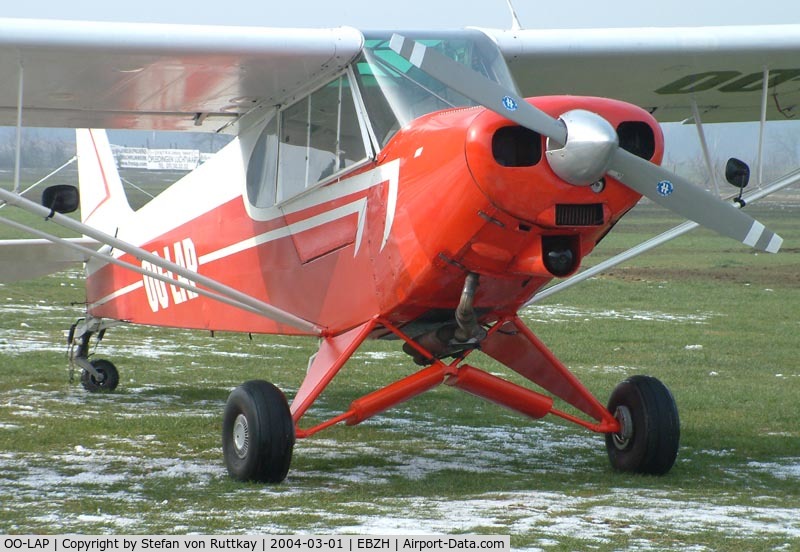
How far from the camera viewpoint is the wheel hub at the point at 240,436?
6.59 metres

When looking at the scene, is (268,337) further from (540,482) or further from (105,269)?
(540,482)

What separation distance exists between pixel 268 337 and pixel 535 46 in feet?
30.4

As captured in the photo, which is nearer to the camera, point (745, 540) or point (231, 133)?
point (745, 540)

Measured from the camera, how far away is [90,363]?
11.2 meters

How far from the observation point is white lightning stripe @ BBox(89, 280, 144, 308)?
10.6 m

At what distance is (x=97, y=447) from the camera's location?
788 centimetres

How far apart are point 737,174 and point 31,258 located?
660 centimetres

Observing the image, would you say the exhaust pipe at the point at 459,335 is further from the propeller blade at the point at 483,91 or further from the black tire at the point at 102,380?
the black tire at the point at 102,380

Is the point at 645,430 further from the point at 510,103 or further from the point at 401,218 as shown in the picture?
the point at 510,103

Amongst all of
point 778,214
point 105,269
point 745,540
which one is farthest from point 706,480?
point 778,214

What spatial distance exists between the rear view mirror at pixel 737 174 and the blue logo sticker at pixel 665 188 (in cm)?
129

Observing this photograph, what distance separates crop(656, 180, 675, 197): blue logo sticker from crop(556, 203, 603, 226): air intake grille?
322mm

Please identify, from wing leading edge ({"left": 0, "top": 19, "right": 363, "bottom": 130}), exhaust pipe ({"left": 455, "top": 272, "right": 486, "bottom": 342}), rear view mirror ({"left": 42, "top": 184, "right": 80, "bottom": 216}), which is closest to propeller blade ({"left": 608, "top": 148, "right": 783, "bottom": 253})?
exhaust pipe ({"left": 455, "top": 272, "right": 486, "bottom": 342})

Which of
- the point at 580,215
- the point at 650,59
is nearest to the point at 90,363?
the point at 650,59
